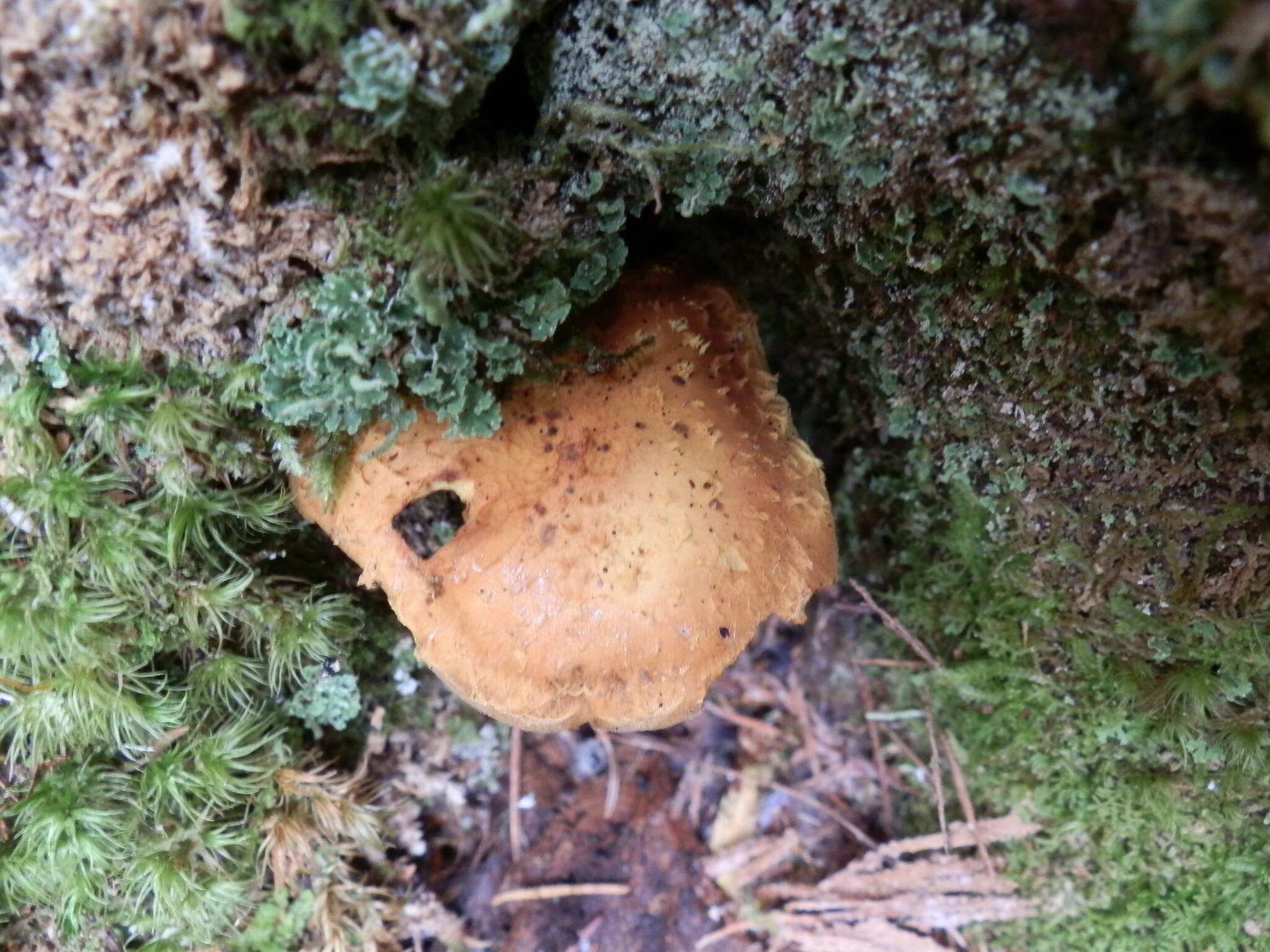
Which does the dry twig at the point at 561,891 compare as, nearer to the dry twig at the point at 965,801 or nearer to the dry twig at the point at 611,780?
the dry twig at the point at 611,780

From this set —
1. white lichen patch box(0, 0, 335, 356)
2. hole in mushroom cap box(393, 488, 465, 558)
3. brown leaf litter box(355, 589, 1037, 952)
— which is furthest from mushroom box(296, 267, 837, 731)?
brown leaf litter box(355, 589, 1037, 952)

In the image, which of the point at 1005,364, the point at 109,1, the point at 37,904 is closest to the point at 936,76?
the point at 1005,364

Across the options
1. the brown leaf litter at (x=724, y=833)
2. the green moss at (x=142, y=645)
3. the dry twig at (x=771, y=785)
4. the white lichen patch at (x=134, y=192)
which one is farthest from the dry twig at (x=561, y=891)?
the white lichen patch at (x=134, y=192)

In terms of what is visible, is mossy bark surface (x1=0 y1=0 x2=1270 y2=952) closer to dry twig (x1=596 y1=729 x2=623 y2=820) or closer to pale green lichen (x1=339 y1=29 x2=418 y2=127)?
pale green lichen (x1=339 y1=29 x2=418 y2=127)

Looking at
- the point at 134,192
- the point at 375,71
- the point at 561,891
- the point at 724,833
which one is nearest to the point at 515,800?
the point at 561,891

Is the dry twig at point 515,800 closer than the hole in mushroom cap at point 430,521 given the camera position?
No

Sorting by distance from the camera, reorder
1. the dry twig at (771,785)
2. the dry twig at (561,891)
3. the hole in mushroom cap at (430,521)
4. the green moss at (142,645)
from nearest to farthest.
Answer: the green moss at (142,645) < the hole in mushroom cap at (430,521) < the dry twig at (561,891) < the dry twig at (771,785)

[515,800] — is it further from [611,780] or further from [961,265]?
[961,265]
